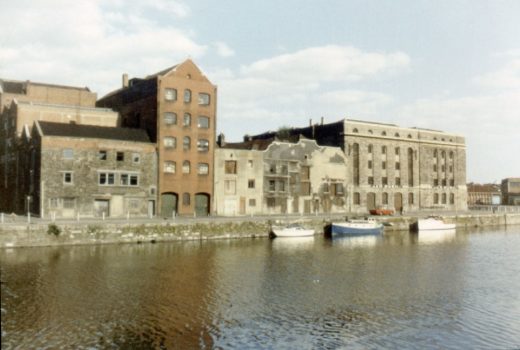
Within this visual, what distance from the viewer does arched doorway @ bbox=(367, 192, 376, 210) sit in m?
79.5

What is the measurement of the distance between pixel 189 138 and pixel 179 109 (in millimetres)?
3762

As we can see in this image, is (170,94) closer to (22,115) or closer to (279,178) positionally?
(22,115)

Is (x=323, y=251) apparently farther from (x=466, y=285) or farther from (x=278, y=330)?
(x=278, y=330)

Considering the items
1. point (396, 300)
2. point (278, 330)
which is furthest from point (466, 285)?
point (278, 330)

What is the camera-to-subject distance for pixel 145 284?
2886cm

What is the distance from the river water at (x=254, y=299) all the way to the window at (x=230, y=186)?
65.4 feet

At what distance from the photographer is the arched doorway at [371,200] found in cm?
7950

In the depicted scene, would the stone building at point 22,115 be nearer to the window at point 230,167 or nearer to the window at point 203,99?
the window at point 203,99

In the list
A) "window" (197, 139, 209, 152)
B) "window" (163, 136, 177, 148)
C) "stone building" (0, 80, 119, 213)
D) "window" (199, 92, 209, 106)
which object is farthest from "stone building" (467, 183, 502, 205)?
"stone building" (0, 80, 119, 213)

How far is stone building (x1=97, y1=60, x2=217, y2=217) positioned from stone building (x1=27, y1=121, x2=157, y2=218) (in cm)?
204

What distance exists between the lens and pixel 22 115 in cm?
6075

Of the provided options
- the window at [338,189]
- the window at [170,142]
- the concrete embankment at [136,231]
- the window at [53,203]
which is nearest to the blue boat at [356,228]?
the concrete embankment at [136,231]

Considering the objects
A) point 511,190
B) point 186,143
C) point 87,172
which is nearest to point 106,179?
point 87,172

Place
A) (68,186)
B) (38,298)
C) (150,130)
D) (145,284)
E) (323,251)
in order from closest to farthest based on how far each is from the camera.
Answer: (38,298) < (145,284) < (323,251) < (68,186) < (150,130)
